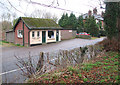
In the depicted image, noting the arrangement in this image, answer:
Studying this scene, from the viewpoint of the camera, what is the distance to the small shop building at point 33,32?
19.3 meters

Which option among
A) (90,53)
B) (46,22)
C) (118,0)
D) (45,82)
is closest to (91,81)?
(45,82)

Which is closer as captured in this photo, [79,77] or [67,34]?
[79,77]

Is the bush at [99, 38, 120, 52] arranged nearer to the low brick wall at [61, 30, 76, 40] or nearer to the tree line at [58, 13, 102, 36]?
the low brick wall at [61, 30, 76, 40]

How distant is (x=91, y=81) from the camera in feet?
15.7

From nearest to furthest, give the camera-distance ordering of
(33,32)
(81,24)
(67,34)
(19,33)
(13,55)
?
(13,55)
(33,32)
(19,33)
(67,34)
(81,24)

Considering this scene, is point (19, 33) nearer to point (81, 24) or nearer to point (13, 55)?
point (13, 55)

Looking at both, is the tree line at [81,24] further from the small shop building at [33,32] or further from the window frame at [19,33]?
the window frame at [19,33]

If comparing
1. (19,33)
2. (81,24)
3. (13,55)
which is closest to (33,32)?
(19,33)

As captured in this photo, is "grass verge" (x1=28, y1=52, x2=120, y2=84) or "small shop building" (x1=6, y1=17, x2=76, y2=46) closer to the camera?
"grass verge" (x1=28, y1=52, x2=120, y2=84)

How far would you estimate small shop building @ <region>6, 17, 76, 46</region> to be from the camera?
1930 centimetres

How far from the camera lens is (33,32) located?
19.8m

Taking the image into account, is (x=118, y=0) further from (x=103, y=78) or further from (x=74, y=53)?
(x=103, y=78)

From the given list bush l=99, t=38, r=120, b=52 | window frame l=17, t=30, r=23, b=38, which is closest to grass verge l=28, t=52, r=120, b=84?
bush l=99, t=38, r=120, b=52

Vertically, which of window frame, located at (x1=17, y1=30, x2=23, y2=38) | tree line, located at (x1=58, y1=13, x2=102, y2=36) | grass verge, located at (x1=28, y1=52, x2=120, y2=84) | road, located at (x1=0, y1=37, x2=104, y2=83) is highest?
tree line, located at (x1=58, y1=13, x2=102, y2=36)
